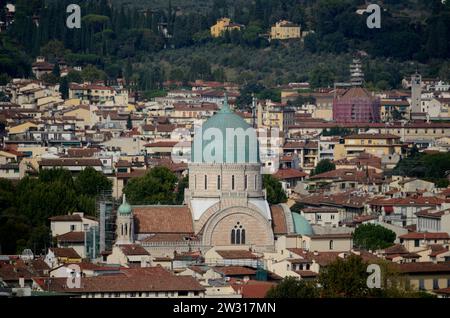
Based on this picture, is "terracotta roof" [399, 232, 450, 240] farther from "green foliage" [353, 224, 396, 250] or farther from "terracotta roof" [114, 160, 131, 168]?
"terracotta roof" [114, 160, 131, 168]

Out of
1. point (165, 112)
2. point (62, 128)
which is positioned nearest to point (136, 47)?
point (165, 112)

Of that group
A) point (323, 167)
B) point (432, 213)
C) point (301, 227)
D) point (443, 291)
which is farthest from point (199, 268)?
point (323, 167)

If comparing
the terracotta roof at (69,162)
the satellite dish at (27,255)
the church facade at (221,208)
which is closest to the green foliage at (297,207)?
the terracotta roof at (69,162)

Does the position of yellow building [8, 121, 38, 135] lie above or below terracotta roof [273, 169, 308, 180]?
above

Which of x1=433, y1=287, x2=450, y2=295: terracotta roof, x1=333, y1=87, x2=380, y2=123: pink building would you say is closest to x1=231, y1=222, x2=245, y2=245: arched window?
x1=433, y1=287, x2=450, y2=295: terracotta roof

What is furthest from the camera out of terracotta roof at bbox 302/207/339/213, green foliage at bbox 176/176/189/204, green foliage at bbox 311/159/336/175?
green foliage at bbox 311/159/336/175
